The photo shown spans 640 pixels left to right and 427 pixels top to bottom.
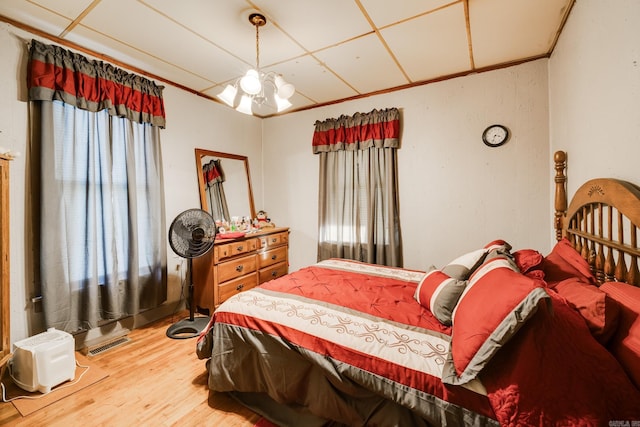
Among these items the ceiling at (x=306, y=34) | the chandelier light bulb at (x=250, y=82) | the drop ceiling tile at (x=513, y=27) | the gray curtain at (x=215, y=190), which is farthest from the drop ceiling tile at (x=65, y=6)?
the drop ceiling tile at (x=513, y=27)

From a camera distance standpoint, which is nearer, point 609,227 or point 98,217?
point 609,227

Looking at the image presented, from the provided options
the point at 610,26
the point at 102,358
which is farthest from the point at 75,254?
the point at 610,26

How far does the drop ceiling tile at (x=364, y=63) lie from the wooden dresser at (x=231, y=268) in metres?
2.02

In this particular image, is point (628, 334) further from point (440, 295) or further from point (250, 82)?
point (250, 82)

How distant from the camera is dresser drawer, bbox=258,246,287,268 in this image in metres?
3.48

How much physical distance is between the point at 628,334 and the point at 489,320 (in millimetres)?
381

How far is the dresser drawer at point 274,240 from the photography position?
3502 mm

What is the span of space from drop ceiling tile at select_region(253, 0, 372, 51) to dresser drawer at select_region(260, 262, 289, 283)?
2529mm

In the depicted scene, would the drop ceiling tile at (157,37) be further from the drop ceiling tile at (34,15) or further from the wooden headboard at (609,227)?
the wooden headboard at (609,227)

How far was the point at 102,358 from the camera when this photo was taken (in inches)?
86.8

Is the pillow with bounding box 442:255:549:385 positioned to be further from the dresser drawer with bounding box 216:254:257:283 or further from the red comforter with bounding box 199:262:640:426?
the dresser drawer with bounding box 216:254:257:283

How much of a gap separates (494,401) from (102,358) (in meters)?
2.68

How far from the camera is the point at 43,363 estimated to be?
1.76m

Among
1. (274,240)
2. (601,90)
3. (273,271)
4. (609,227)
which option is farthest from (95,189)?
(601,90)
